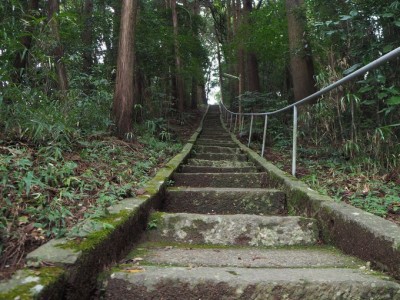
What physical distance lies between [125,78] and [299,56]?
343 cm

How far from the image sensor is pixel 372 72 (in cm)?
358

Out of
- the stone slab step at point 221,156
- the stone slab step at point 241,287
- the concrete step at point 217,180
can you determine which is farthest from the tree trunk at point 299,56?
the stone slab step at point 241,287

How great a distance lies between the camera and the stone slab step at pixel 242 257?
6.10 feet

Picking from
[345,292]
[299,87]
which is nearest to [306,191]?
[345,292]

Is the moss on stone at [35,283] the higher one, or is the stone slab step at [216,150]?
the stone slab step at [216,150]

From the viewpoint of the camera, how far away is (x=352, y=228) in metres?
1.98

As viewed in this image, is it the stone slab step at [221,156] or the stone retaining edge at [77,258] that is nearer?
the stone retaining edge at [77,258]

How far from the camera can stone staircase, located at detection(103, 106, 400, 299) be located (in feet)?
5.01

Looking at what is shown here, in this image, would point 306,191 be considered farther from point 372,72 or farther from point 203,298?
point 372,72

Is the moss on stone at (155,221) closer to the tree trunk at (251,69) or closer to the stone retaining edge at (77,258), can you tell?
the stone retaining edge at (77,258)

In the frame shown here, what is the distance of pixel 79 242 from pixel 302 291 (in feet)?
3.30

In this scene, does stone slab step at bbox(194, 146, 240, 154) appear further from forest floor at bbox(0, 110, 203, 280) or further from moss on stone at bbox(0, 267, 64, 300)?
moss on stone at bbox(0, 267, 64, 300)

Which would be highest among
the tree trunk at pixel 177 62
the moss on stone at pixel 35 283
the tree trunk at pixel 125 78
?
the tree trunk at pixel 177 62

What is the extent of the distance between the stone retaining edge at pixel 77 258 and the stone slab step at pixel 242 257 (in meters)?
0.15
